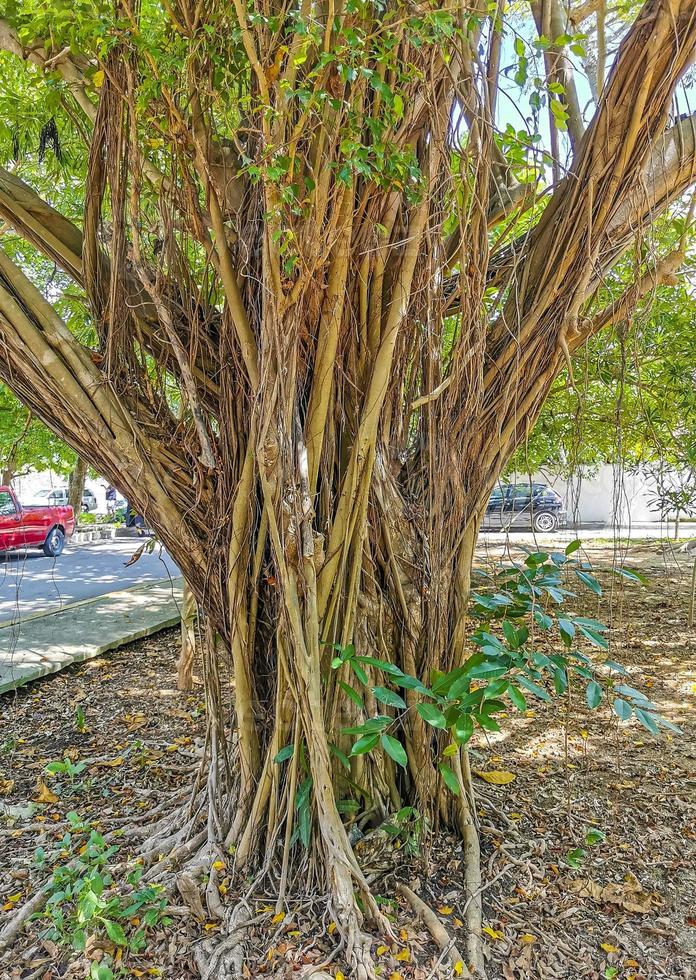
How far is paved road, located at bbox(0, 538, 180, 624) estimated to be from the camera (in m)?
5.39

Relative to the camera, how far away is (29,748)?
9.15 ft

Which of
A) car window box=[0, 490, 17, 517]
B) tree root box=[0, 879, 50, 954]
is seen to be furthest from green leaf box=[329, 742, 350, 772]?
car window box=[0, 490, 17, 517]

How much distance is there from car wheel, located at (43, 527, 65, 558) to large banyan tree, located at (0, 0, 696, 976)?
7504mm

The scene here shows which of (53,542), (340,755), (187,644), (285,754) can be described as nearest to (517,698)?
(340,755)

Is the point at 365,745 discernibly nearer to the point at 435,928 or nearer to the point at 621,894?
the point at 435,928

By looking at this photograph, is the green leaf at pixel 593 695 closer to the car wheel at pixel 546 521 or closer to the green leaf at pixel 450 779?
the green leaf at pixel 450 779

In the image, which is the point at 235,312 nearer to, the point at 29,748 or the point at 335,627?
the point at 335,627

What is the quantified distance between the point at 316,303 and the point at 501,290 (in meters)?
0.58

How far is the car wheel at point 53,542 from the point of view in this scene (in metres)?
8.61

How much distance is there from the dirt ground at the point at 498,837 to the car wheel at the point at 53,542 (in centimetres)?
564

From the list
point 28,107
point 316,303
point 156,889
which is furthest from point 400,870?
point 28,107

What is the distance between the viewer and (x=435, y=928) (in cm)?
155

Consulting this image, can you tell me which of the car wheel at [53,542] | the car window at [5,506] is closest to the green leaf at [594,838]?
the car window at [5,506]

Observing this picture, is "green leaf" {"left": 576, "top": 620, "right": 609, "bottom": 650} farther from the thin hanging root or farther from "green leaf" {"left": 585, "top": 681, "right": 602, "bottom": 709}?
the thin hanging root
